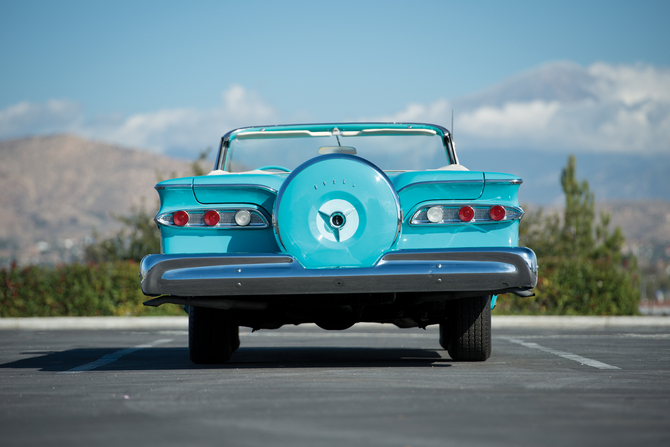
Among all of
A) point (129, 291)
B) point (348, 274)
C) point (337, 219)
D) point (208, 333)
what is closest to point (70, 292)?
point (129, 291)

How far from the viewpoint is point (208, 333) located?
266 inches

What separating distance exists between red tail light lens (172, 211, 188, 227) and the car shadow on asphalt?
1.33 metres

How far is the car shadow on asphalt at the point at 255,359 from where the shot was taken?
22.4 ft

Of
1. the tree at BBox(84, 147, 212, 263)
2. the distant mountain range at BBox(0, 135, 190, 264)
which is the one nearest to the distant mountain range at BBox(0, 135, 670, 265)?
the distant mountain range at BBox(0, 135, 190, 264)

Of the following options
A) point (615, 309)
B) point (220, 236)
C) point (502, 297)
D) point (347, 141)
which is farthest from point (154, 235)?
point (220, 236)

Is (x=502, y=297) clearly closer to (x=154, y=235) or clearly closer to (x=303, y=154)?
(x=303, y=154)

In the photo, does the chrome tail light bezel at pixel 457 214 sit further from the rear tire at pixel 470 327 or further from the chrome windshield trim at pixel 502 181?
the rear tire at pixel 470 327

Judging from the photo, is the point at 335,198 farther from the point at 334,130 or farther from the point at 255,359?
the point at 255,359

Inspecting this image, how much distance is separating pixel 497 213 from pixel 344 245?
1.12 metres

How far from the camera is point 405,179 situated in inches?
230

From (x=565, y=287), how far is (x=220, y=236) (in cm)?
1132

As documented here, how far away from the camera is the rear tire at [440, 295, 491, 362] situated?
6.54 metres

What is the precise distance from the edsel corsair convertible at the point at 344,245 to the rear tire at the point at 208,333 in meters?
0.32

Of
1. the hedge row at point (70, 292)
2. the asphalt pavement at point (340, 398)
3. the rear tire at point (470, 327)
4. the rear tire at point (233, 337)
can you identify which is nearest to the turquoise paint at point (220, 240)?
the asphalt pavement at point (340, 398)
